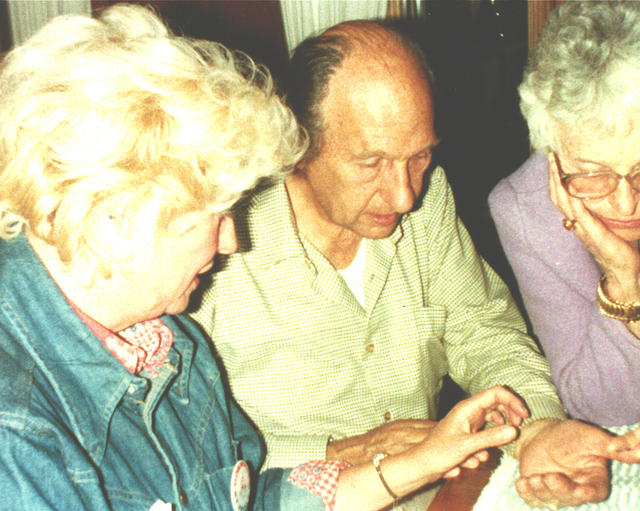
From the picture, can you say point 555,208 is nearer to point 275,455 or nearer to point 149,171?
point 275,455

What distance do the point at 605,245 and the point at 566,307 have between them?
8.5 inches

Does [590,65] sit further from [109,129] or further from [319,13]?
[319,13]

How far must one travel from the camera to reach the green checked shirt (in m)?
1.74

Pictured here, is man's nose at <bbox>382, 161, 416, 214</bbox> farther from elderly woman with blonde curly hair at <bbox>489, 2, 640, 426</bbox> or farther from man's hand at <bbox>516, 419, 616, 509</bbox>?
man's hand at <bbox>516, 419, 616, 509</bbox>

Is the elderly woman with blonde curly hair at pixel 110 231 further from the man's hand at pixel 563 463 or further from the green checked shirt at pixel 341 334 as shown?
the man's hand at pixel 563 463

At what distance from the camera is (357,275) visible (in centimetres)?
190

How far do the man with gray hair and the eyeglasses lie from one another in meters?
0.38

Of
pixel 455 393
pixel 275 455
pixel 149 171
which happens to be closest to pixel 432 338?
pixel 275 455

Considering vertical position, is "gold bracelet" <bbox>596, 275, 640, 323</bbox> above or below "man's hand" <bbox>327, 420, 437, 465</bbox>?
above

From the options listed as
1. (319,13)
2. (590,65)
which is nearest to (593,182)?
(590,65)

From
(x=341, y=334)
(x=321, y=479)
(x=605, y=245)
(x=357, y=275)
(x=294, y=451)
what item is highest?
(x=605, y=245)

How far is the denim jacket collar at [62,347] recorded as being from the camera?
42.3 inches

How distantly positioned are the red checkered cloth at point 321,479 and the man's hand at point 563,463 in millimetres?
408

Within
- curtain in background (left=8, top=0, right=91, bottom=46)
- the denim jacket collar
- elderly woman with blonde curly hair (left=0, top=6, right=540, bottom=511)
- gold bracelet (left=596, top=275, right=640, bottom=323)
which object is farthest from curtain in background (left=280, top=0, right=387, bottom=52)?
the denim jacket collar
